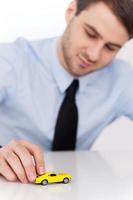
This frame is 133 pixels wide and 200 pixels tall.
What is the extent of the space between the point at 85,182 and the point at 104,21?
19.9 inches

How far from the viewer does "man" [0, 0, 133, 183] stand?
124 centimetres

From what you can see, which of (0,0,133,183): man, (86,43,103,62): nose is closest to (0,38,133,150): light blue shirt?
(0,0,133,183): man

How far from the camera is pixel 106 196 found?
0.81 meters

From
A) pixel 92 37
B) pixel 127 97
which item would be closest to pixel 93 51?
pixel 92 37

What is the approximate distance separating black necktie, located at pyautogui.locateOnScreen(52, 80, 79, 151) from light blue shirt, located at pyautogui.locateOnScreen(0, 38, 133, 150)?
0.7 inches

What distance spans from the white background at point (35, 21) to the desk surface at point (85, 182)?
1.43 ft

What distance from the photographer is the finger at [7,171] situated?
0.88 metres

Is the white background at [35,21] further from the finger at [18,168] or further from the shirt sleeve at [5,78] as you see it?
the finger at [18,168]

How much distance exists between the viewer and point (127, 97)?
141 centimetres

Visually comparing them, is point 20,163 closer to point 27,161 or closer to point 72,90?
point 27,161

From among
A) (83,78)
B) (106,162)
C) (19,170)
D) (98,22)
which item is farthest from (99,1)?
(19,170)

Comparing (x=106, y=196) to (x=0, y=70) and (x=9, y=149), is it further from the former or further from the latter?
(x=0, y=70)

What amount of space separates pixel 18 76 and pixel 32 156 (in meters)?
0.42

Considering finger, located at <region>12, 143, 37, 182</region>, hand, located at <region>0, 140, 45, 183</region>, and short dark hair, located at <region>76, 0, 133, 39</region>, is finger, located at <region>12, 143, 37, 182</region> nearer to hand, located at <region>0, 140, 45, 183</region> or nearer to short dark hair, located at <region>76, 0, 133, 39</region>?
hand, located at <region>0, 140, 45, 183</region>
